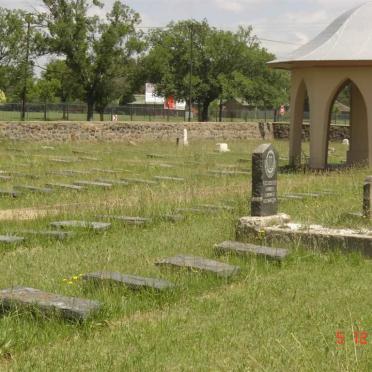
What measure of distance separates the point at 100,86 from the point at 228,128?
15354mm

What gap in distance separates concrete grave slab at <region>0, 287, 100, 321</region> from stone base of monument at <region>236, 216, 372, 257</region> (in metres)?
3.73

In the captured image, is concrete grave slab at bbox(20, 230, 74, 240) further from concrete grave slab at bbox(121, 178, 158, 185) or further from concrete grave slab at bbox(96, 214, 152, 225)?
concrete grave slab at bbox(121, 178, 158, 185)

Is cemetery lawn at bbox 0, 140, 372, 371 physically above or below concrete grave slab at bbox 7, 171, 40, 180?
below

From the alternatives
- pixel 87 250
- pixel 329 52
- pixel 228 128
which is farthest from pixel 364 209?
pixel 228 128

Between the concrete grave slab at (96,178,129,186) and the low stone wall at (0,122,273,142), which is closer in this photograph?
the concrete grave slab at (96,178,129,186)

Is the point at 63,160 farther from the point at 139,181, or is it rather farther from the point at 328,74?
the point at 328,74

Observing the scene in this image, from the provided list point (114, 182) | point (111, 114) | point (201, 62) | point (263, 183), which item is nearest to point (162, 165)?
point (114, 182)

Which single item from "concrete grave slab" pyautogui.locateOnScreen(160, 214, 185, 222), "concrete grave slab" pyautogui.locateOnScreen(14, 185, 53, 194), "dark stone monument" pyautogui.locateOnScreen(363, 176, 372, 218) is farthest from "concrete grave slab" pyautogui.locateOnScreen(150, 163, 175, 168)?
"dark stone monument" pyautogui.locateOnScreen(363, 176, 372, 218)

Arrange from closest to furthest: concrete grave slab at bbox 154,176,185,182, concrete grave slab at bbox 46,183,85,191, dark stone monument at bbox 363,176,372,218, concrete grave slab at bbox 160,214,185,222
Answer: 1. dark stone monument at bbox 363,176,372,218
2. concrete grave slab at bbox 160,214,185,222
3. concrete grave slab at bbox 46,183,85,191
4. concrete grave slab at bbox 154,176,185,182

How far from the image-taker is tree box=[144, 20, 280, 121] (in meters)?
59.3

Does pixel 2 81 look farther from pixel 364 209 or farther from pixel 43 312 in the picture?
pixel 43 312

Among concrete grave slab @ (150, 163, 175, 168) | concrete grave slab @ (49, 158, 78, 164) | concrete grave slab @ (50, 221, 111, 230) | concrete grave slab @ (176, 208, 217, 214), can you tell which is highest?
concrete grave slab @ (49, 158, 78, 164)

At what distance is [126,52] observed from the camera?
50.7m

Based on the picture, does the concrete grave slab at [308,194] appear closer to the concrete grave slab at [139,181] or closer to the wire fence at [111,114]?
the concrete grave slab at [139,181]
